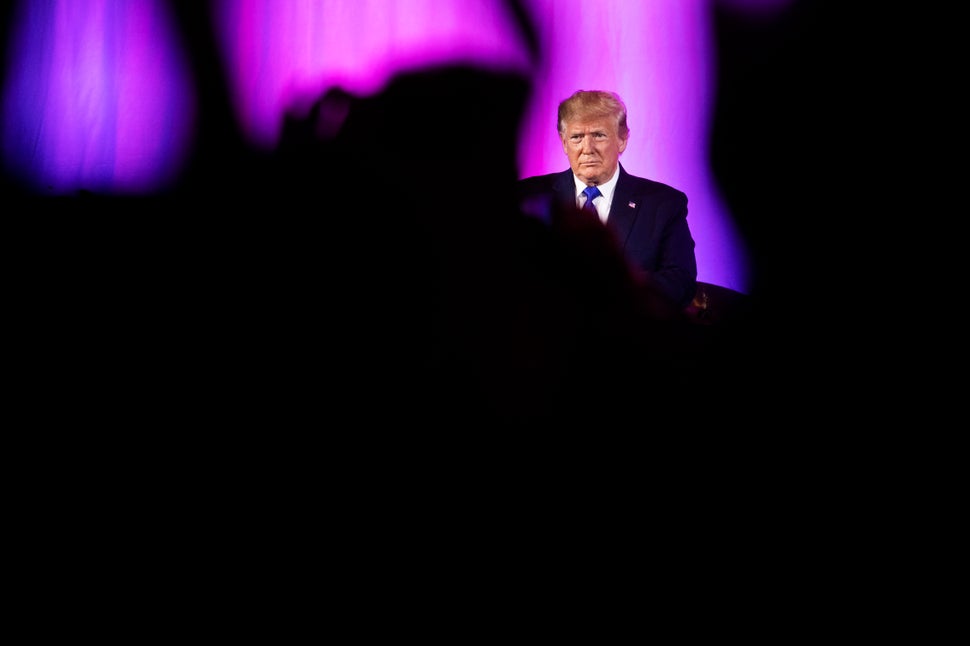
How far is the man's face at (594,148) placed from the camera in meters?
1.95

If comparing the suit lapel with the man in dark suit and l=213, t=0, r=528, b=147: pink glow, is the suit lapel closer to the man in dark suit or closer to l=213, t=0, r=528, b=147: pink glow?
the man in dark suit

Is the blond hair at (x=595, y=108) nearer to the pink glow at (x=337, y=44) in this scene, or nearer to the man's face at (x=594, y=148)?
the man's face at (x=594, y=148)

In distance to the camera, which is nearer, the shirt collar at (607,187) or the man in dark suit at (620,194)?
the man in dark suit at (620,194)

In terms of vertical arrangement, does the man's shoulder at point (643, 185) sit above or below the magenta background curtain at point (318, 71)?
below

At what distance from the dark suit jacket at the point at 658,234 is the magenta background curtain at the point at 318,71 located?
36 centimetres

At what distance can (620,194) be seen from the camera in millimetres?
1940

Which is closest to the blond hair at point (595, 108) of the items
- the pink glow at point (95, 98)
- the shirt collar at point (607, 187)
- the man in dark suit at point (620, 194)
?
the man in dark suit at point (620, 194)

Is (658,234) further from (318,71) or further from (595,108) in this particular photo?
(318,71)

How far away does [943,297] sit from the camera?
2.08 m

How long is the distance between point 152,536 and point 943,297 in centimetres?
223

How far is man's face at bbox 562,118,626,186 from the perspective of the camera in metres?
1.95

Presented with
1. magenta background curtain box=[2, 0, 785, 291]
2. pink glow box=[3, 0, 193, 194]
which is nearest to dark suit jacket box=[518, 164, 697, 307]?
magenta background curtain box=[2, 0, 785, 291]

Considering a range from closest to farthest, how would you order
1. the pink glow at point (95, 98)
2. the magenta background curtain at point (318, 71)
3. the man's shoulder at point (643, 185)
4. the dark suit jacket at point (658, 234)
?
the dark suit jacket at point (658, 234), the man's shoulder at point (643, 185), the magenta background curtain at point (318, 71), the pink glow at point (95, 98)

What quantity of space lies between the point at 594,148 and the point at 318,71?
103 cm
